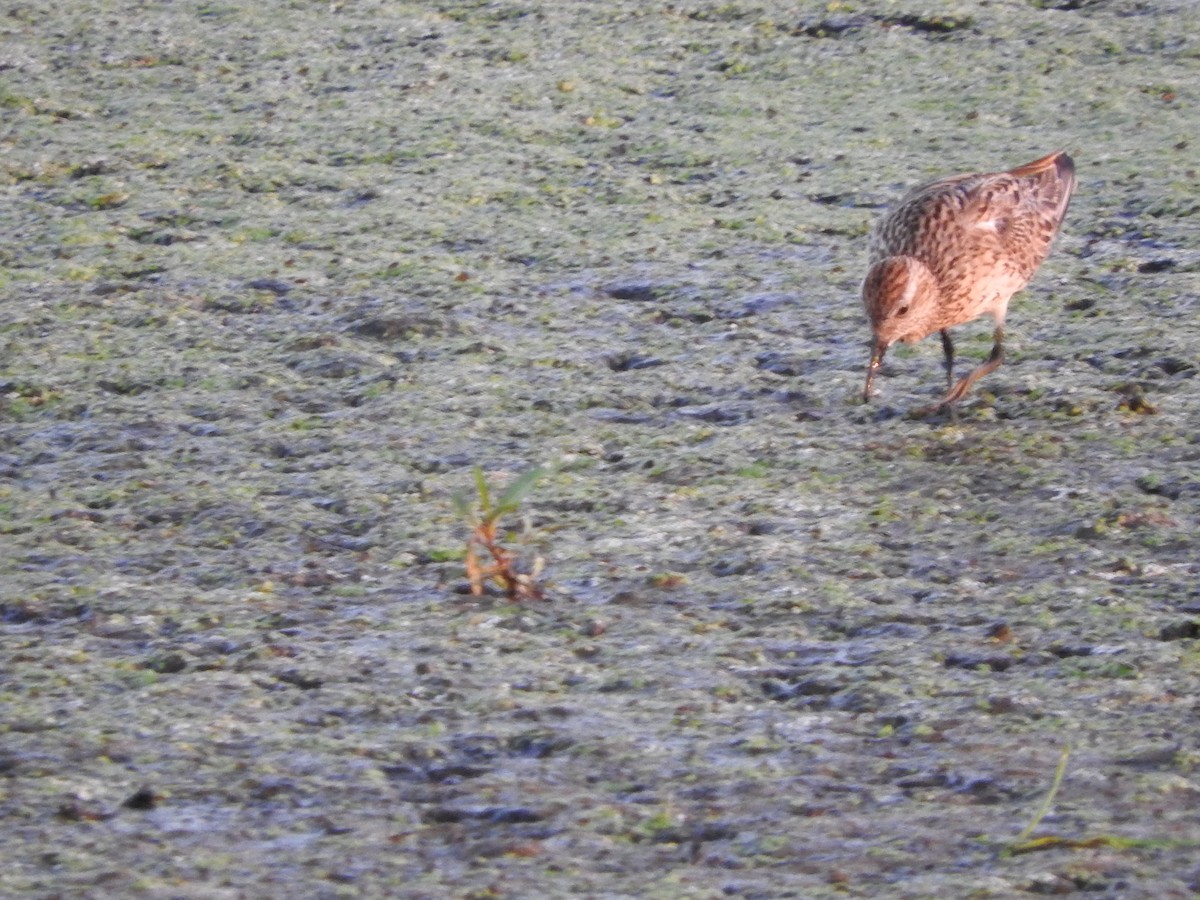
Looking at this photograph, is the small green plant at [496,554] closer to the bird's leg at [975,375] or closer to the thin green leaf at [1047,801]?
the thin green leaf at [1047,801]

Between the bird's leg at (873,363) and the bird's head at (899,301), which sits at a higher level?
the bird's head at (899,301)

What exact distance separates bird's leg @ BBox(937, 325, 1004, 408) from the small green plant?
1512mm

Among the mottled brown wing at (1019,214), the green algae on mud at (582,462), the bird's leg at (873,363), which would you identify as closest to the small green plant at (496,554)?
the green algae on mud at (582,462)

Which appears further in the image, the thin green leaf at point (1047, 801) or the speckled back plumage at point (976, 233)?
the speckled back plumage at point (976, 233)

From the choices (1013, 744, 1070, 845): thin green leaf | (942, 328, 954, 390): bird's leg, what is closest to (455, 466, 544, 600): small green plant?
(1013, 744, 1070, 845): thin green leaf

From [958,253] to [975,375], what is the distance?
439 millimetres

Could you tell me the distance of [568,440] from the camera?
15.1 feet

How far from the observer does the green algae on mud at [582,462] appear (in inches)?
114

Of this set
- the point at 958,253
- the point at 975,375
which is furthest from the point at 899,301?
the point at 958,253

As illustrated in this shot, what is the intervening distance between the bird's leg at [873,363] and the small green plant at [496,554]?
1.34 metres

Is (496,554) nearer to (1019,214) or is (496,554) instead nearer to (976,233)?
(976,233)

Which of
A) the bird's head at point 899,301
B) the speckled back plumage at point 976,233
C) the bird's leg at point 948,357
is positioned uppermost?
the speckled back plumage at point 976,233

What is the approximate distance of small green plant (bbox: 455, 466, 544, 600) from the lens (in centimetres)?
358

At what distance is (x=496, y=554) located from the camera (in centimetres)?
366
